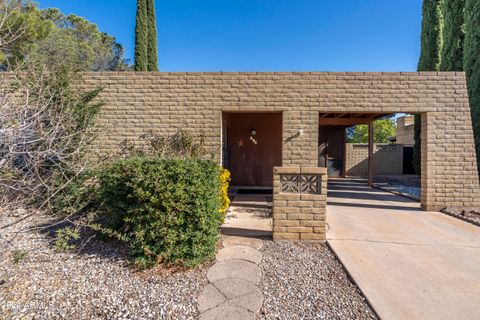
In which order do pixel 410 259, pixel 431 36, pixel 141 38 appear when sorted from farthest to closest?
pixel 141 38, pixel 431 36, pixel 410 259

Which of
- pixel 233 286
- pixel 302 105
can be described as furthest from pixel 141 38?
pixel 233 286

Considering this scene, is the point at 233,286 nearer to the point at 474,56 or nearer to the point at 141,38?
the point at 474,56

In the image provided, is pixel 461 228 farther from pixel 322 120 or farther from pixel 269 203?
pixel 322 120

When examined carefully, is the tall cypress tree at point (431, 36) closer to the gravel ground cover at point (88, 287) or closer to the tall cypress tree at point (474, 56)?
the tall cypress tree at point (474, 56)

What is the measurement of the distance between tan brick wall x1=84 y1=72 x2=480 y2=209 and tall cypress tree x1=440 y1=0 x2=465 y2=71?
6.54m

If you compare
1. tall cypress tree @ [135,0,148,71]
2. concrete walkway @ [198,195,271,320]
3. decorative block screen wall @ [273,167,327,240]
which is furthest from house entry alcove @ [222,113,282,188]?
tall cypress tree @ [135,0,148,71]

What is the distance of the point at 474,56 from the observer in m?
8.88

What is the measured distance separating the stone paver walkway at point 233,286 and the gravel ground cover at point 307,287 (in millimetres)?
113

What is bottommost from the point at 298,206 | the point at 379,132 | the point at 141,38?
the point at 298,206

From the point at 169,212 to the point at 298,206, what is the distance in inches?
85.6

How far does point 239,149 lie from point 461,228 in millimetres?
6879

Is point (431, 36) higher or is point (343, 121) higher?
point (431, 36)

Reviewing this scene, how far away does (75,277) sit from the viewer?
292 centimetres

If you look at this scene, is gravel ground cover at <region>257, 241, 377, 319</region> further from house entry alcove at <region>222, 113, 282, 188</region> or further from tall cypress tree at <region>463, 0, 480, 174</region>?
tall cypress tree at <region>463, 0, 480, 174</region>
